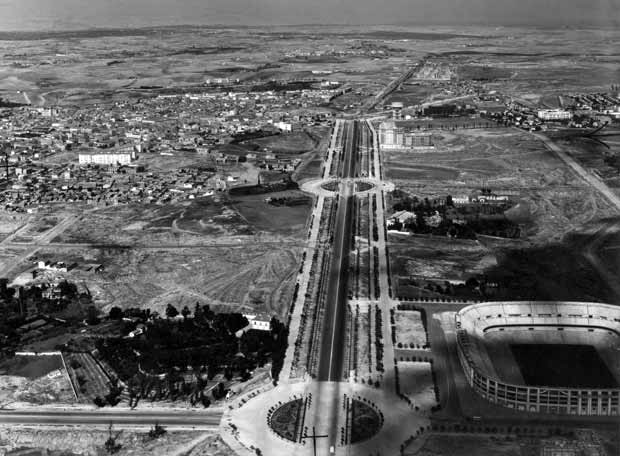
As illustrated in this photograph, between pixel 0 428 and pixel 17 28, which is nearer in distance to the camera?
pixel 0 428

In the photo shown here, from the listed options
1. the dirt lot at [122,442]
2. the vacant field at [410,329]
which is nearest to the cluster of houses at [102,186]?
the vacant field at [410,329]

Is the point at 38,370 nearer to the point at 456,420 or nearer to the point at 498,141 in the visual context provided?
the point at 456,420

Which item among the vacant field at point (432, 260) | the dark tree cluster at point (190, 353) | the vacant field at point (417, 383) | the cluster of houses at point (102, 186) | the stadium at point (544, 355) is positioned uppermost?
the stadium at point (544, 355)

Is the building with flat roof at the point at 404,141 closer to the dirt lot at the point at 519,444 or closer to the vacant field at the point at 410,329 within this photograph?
the vacant field at the point at 410,329

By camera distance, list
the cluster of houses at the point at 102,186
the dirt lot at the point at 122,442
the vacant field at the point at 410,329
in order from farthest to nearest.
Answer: the cluster of houses at the point at 102,186, the vacant field at the point at 410,329, the dirt lot at the point at 122,442

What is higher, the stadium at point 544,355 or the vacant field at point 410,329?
the stadium at point 544,355

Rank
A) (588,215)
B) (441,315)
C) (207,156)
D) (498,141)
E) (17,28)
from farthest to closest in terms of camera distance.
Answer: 1. (17,28)
2. (498,141)
3. (207,156)
4. (588,215)
5. (441,315)

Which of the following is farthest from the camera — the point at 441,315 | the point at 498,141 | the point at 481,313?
the point at 498,141

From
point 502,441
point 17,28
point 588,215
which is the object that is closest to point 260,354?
point 502,441
